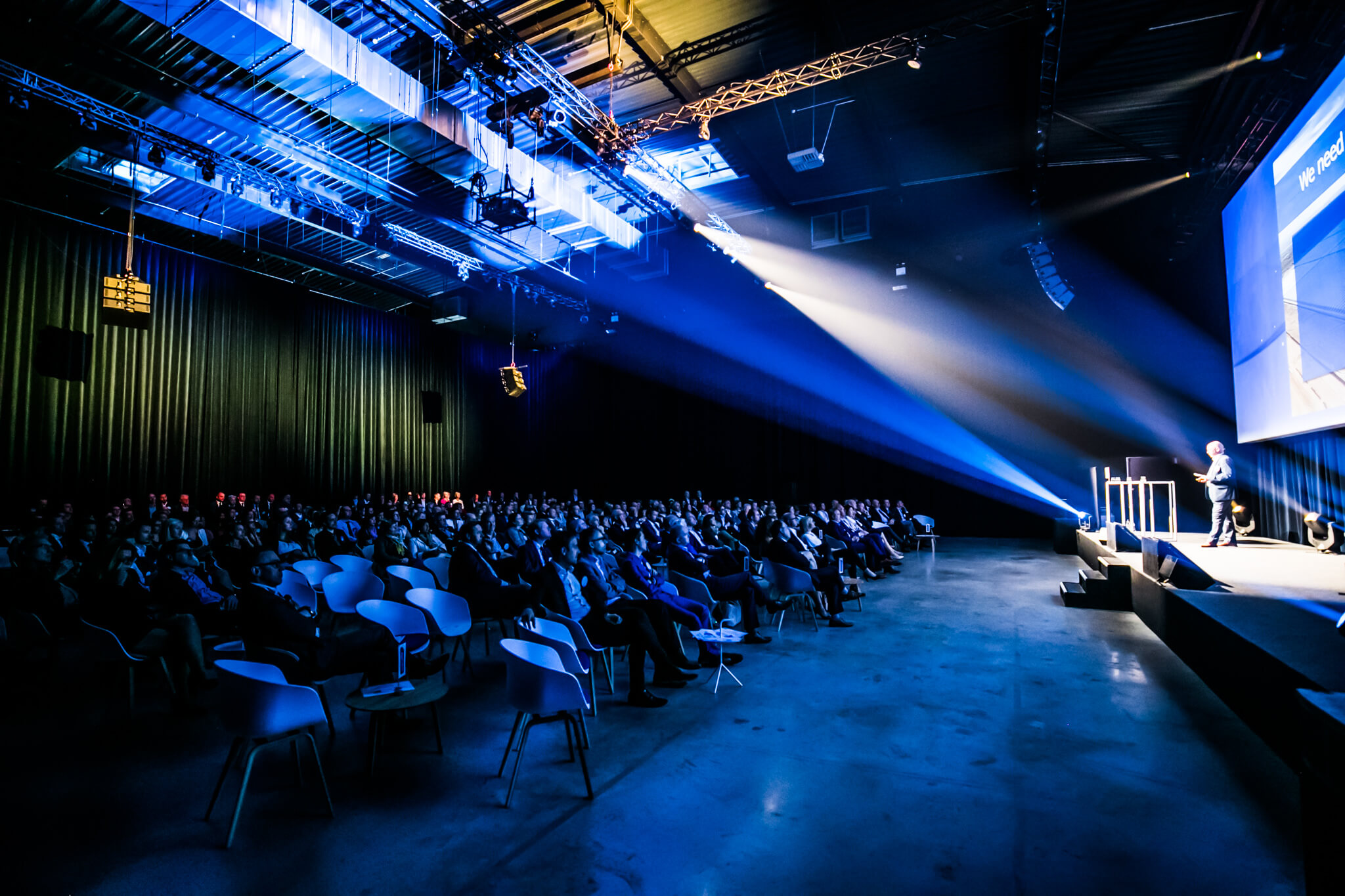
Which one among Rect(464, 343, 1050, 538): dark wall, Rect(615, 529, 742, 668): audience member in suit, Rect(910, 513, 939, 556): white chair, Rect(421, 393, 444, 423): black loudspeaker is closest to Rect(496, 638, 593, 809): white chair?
Rect(615, 529, 742, 668): audience member in suit

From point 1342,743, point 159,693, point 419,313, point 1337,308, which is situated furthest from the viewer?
point 419,313

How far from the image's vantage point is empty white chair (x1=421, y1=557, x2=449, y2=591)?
19.2 ft

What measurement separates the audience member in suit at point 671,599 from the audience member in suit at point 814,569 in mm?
1159

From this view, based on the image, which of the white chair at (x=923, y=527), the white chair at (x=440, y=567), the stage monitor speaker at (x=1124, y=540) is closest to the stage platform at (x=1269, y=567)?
the stage monitor speaker at (x=1124, y=540)

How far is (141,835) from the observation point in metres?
2.54

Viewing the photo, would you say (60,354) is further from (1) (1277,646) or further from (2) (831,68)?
(1) (1277,646)

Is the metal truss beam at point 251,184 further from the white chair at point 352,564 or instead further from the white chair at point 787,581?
the white chair at point 787,581

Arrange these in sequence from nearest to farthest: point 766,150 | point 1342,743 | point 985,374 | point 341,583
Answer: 1. point 1342,743
2. point 341,583
3. point 766,150
4. point 985,374

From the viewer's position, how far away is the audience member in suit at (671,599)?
476 cm

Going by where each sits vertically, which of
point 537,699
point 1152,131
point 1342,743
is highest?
point 1152,131

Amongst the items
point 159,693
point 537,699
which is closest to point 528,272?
point 159,693

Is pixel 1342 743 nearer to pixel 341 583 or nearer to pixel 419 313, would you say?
pixel 341 583

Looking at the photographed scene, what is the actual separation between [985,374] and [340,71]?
12.9 m

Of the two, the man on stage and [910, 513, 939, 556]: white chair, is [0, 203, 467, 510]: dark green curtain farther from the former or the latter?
the man on stage
